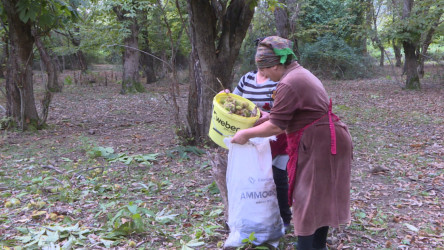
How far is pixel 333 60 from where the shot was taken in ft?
69.2

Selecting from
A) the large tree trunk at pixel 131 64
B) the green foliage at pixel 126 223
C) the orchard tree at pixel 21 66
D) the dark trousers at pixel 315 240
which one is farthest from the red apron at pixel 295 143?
the large tree trunk at pixel 131 64

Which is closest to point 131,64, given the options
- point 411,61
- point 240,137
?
point 411,61

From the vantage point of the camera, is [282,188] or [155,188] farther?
[155,188]

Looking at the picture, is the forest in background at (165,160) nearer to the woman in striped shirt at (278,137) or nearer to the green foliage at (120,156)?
the green foliage at (120,156)

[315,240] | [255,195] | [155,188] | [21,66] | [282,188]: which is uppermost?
[21,66]

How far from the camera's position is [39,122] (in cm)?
848

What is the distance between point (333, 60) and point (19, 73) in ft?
55.6

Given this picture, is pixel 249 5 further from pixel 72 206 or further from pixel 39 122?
pixel 39 122

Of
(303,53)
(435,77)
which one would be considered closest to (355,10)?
(303,53)

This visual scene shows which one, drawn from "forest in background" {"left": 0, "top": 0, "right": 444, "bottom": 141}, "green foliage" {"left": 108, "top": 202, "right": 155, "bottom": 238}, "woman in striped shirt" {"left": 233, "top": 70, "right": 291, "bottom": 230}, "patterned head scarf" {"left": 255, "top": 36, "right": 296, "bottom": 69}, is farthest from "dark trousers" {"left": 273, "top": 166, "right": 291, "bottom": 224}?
"green foliage" {"left": 108, "top": 202, "right": 155, "bottom": 238}

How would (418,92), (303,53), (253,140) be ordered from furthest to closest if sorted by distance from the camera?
(303,53)
(418,92)
(253,140)

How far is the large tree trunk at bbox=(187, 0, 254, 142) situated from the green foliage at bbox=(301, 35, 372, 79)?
1562 cm

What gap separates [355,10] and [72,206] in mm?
22007

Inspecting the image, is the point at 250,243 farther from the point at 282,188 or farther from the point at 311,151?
the point at 311,151
